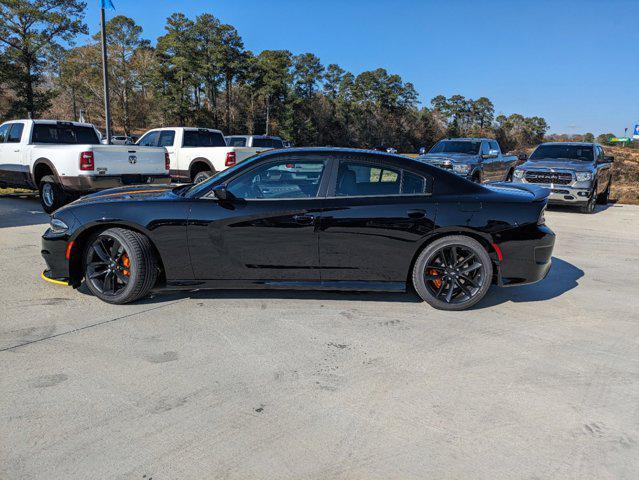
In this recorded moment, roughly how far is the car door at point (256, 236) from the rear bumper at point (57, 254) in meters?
1.25

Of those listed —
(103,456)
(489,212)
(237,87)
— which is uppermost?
(237,87)

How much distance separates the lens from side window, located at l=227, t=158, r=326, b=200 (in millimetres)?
4262

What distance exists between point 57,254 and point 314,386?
2.93m

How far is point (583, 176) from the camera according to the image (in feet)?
35.4

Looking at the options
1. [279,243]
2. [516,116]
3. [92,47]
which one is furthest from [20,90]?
[516,116]

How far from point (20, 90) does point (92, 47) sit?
60.1 feet

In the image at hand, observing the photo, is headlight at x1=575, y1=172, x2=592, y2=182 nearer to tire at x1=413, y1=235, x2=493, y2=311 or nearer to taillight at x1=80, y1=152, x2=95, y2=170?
tire at x1=413, y1=235, x2=493, y2=311

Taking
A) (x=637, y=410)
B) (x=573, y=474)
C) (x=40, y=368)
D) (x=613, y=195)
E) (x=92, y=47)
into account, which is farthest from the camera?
(x=92, y=47)

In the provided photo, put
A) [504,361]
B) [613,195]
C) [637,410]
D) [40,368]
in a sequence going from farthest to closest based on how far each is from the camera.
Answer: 1. [613,195]
2. [504,361]
3. [40,368]
4. [637,410]

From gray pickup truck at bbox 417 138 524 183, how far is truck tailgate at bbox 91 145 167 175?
23.7 ft

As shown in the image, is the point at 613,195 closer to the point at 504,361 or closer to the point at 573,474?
the point at 504,361

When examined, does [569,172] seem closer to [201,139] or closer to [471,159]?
[471,159]

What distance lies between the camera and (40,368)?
313 cm

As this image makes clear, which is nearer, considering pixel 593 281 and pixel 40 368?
pixel 40 368
